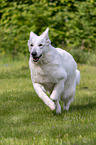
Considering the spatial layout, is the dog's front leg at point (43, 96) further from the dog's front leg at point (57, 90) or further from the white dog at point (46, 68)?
the dog's front leg at point (57, 90)

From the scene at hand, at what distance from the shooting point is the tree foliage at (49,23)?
12.4m

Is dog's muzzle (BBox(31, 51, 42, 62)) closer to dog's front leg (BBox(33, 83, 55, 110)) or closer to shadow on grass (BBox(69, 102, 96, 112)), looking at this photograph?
dog's front leg (BBox(33, 83, 55, 110))

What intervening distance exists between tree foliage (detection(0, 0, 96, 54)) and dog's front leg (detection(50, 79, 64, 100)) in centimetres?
769

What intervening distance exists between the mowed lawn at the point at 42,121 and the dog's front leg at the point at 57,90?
0.34 m

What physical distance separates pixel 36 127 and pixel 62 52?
1523mm

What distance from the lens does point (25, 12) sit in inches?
484

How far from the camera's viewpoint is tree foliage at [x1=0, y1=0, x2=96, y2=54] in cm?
1236

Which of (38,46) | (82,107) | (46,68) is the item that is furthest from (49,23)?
(38,46)

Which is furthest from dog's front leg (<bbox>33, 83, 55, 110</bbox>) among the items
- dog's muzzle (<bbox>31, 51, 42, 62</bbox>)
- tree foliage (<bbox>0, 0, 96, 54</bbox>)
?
tree foliage (<bbox>0, 0, 96, 54</bbox>)

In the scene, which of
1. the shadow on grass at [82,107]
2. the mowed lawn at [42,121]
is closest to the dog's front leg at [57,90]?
the mowed lawn at [42,121]

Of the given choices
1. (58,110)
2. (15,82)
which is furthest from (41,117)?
(15,82)

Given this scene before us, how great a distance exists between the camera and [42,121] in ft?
14.7

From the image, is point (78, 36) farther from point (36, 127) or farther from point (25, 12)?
point (36, 127)

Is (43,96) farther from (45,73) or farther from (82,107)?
(82,107)
